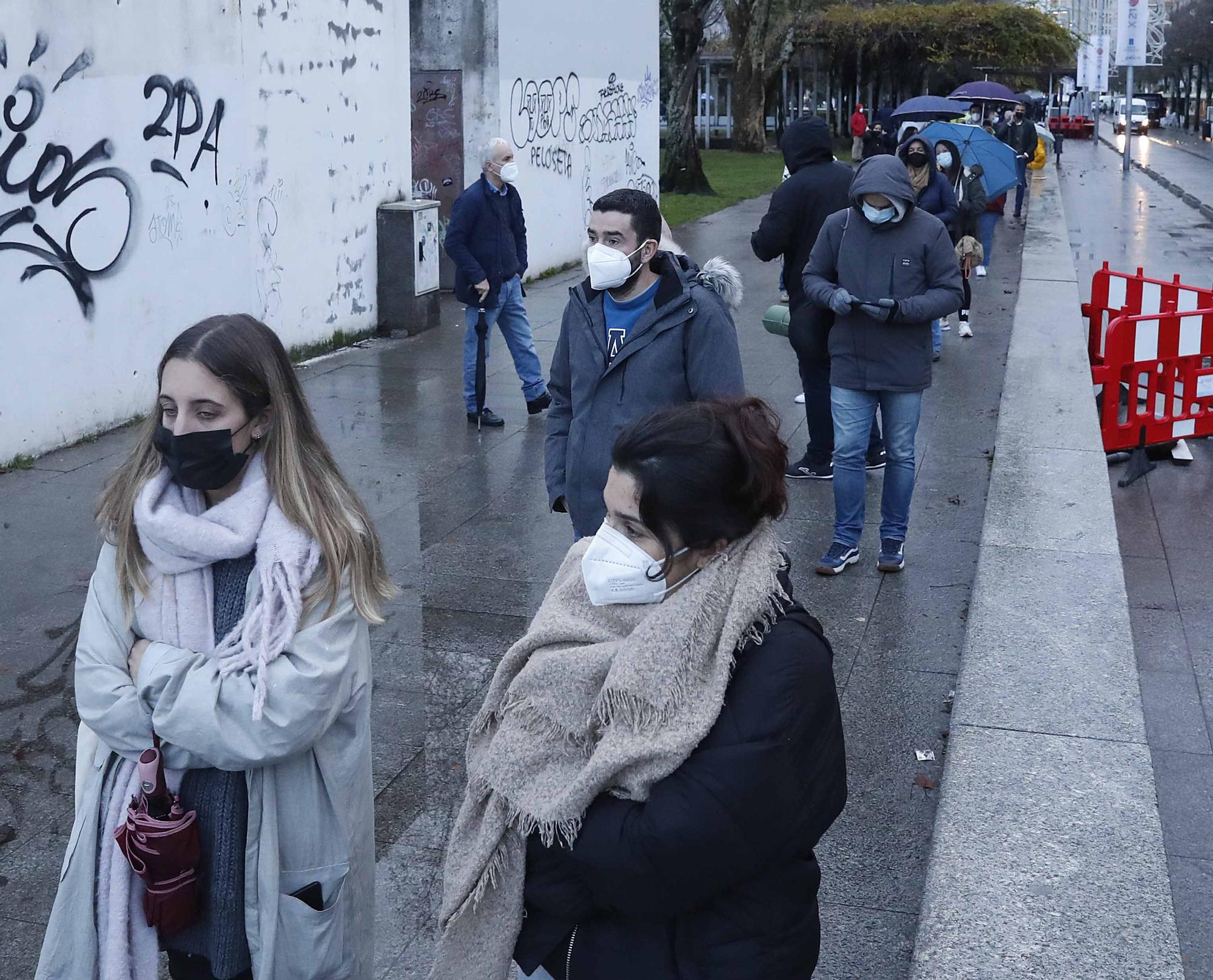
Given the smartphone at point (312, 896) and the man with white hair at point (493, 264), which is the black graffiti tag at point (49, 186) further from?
the smartphone at point (312, 896)

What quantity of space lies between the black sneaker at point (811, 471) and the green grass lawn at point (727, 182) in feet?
45.1

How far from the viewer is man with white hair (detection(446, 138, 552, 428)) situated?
29.9ft

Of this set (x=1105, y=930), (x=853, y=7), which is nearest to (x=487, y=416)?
(x=1105, y=930)

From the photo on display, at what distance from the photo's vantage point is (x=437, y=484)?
790cm

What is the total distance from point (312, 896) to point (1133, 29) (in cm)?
4294

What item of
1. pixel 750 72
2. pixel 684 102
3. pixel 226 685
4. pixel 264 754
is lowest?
pixel 264 754

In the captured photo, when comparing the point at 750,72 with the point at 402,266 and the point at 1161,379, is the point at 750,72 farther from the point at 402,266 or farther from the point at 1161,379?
the point at 1161,379

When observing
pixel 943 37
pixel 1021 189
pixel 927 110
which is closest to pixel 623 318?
pixel 927 110

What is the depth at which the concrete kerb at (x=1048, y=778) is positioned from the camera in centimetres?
330

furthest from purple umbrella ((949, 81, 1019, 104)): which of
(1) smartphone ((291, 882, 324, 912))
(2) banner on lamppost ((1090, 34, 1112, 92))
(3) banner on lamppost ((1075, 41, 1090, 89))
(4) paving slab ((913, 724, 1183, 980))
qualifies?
(3) banner on lamppost ((1075, 41, 1090, 89))

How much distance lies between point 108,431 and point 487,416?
8.07ft

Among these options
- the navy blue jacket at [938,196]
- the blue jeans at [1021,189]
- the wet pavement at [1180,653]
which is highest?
the blue jeans at [1021,189]

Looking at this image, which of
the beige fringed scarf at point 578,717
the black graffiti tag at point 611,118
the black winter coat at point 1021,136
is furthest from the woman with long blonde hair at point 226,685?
the black winter coat at point 1021,136

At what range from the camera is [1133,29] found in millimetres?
39906
